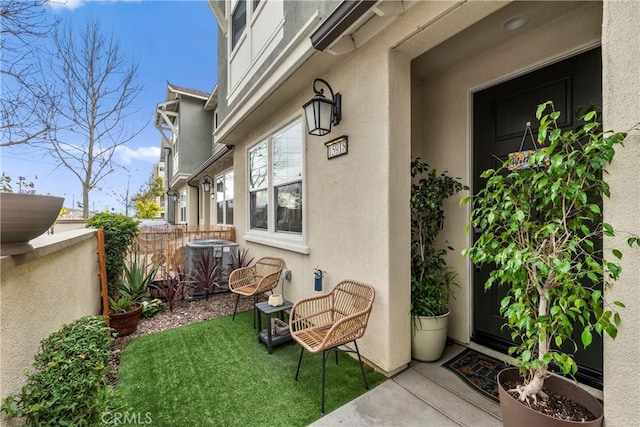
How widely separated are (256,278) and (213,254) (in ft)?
4.53

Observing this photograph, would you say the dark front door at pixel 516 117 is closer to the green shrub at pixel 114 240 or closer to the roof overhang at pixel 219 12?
the green shrub at pixel 114 240

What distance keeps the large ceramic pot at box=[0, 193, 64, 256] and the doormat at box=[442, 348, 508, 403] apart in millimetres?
3278

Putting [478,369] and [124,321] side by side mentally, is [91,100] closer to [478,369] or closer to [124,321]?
[124,321]

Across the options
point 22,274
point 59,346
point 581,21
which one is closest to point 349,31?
point 581,21

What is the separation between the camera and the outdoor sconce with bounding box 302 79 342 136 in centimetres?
296

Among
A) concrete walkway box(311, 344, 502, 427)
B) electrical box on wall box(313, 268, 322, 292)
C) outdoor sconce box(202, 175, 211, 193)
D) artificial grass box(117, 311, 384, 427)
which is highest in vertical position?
outdoor sconce box(202, 175, 211, 193)

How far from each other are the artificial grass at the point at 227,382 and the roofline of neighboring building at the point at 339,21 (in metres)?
3.22

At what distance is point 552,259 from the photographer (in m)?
1.48

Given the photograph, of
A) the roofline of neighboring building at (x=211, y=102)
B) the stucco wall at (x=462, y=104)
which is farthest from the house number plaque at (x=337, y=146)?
the roofline of neighboring building at (x=211, y=102)

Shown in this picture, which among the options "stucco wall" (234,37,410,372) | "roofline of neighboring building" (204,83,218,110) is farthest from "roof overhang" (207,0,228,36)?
"roofline of neighboring building" (204,83,218,110)

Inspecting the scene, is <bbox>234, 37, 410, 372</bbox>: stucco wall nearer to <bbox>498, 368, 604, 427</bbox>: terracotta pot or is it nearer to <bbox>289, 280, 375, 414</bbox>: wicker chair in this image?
<bbox>289, 280, 375, 414</bbox>: wicker chair

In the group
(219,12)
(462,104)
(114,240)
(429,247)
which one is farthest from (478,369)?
(219,12)

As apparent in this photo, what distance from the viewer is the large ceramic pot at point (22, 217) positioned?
120 centimetres

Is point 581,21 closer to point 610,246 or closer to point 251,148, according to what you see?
point 610,246
